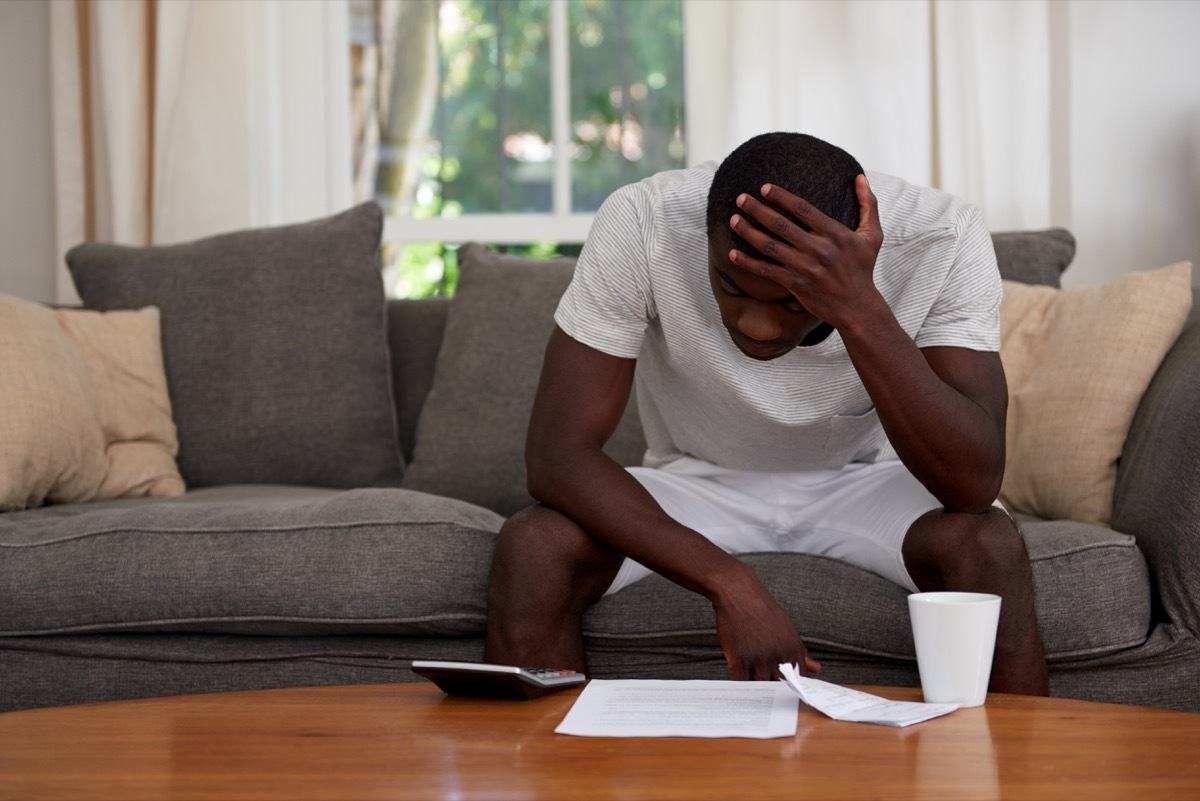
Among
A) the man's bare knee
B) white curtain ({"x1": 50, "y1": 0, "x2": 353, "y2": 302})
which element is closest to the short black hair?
the man's bare knee

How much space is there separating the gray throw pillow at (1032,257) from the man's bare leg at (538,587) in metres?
1.15

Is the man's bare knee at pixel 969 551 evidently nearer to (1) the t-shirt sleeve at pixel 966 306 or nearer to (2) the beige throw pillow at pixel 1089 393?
(1) the t-shirt sleeve at pixel 966 306

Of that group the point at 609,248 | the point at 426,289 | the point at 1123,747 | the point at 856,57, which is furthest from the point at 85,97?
the point at 1123,747

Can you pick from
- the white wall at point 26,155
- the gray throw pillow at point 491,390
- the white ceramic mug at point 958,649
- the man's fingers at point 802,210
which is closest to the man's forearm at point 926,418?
the man's fingers at point 802,210

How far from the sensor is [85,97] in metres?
3.19

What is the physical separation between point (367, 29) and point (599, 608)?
7.06 feet

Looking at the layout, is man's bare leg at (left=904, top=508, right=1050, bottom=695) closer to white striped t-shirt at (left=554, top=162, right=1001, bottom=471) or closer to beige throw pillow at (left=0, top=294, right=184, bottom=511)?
white striped t-shirt at (left=554, top=162, right=1001, bottom=471)

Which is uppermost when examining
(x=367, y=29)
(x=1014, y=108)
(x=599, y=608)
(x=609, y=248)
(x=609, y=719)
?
(x=367, y=29)

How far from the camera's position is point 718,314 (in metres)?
1.58

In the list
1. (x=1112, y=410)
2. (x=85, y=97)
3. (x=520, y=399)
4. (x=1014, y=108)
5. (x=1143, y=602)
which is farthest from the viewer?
(x=85, y=97)

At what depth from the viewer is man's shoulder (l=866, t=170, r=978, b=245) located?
1565 mm

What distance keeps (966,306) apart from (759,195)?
0.35 m

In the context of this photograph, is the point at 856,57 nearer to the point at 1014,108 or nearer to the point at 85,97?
the point at 1014,108

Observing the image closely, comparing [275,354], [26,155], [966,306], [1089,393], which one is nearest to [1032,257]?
[1089,393]
